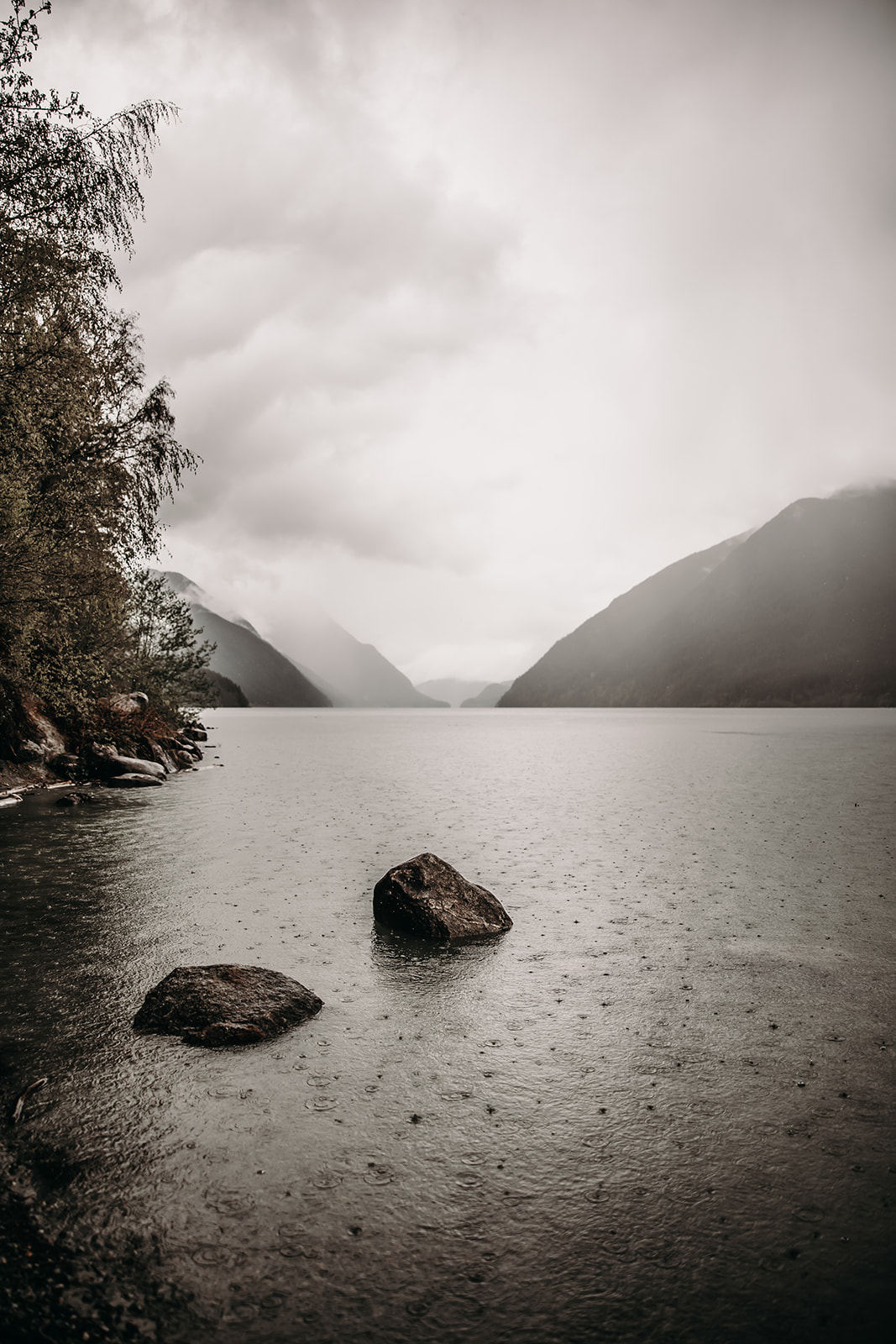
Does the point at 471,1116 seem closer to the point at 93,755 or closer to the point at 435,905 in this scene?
the point at 435,905

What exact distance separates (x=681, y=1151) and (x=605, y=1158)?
0.69 m

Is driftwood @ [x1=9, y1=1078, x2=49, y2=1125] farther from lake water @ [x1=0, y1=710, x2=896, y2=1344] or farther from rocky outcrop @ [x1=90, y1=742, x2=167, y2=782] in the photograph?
rocky outcrop @ [x1=90, y1=742, x2=167, y2=782]


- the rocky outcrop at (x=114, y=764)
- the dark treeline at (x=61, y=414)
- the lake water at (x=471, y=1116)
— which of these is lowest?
the lake water at (x=471, y=1116)

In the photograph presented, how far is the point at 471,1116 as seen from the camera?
263 inches

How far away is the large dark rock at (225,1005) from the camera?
26.6ft

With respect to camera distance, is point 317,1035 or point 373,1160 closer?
point 373,1160

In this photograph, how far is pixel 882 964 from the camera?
1062 cm

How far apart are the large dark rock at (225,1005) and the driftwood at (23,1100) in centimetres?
137

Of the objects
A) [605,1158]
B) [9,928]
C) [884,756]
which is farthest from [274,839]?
[884,756]

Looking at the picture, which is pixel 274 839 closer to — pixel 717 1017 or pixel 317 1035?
pixel 317 1035

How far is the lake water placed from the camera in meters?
4.53

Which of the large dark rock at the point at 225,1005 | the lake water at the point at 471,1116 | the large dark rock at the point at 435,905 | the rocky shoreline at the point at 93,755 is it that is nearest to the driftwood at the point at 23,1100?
the lake water at the point at 471,1116

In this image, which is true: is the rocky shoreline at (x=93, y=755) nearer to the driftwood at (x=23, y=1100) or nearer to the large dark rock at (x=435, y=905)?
the large dark rock at (x=435, y=905)

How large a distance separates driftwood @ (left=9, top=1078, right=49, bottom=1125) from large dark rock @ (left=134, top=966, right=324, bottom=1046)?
4.50 ft
